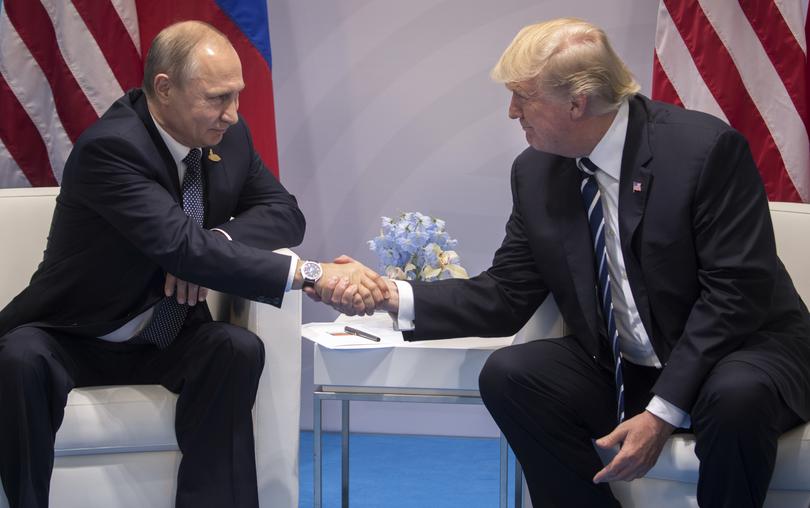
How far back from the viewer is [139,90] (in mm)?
2986

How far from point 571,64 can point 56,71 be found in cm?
229

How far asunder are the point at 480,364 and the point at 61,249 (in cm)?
120

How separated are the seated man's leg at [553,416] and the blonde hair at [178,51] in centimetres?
115

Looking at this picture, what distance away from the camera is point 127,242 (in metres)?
2.84

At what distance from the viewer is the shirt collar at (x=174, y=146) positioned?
9.53 feet

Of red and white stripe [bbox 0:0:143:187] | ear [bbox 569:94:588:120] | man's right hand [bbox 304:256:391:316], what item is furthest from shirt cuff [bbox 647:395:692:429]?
red and white stripe [bbox 0:0:143:187]

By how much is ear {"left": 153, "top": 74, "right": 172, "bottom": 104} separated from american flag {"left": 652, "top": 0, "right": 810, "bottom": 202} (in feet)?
5.90

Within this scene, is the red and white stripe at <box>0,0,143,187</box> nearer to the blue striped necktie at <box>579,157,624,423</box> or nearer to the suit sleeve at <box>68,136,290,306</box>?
the suit sleeve at <box>68,136,290,306</box>

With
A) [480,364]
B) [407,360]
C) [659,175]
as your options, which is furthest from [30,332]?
[659,175]

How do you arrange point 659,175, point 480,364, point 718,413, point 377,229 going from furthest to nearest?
point 377,229 → point 480,364 → point 659,175 → point 718,413

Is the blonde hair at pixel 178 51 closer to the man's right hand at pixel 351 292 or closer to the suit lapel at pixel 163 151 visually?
the suit lapel at pixel 163 151

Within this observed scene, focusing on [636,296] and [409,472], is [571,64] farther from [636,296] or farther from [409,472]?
[409,472]

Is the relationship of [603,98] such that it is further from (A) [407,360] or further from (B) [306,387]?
(B) [306,387]

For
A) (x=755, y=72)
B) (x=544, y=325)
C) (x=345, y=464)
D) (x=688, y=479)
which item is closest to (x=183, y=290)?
(x=345, y=464)
